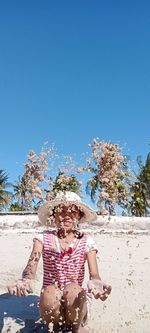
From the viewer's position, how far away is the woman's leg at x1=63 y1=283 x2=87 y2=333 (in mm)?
3041

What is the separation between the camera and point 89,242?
3332 mm

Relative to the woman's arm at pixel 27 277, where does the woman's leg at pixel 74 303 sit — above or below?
below

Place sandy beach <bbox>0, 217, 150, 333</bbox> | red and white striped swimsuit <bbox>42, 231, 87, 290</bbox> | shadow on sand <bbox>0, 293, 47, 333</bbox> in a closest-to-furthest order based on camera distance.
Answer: red and white striped swimsuit <bbox>42, 231, 87, 290</bbox> → shadow on sand <bbox>0, 293, 47, 333</bbox> → sandy beach <bbox>0, 217, 150, 333</bbox>

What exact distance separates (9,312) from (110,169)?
17.2m

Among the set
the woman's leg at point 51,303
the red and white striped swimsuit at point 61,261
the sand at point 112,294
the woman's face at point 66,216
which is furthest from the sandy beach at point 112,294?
the woman's face at point 66,216

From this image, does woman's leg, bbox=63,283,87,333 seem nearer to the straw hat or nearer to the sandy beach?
the sandy beach

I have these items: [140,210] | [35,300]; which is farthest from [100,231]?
[140,210]

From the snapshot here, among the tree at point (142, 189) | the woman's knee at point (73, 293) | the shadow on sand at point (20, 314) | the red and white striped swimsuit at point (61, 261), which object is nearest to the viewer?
the woman's knee at point (73, 293)

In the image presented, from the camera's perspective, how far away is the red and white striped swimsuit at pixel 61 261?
3.28 metres

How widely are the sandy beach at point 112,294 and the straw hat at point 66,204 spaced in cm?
74

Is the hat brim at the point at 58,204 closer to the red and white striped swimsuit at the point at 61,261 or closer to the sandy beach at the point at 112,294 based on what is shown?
the red and white striped swimsuit at the point at 61,261

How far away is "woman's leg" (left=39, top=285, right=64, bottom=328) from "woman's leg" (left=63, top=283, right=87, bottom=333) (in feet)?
0.14

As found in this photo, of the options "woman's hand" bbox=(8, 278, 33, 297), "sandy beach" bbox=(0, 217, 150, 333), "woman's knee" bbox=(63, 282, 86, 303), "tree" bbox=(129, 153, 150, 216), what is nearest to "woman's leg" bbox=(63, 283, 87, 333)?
"woman's knee" bbox=(63, 282, 86, 303)

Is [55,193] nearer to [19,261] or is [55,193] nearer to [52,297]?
[52,297]
